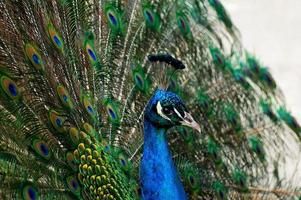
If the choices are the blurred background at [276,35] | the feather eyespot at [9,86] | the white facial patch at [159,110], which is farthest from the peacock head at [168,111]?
the blurred background at [276,35]

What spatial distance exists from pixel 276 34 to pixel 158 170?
5730 millimetres

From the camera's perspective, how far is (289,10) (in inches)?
355

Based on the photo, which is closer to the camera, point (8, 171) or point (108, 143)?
point (8, 171)

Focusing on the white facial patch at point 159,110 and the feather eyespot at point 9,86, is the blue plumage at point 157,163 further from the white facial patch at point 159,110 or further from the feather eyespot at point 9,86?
the feather eyespot at point 9,86

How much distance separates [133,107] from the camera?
10.9ft

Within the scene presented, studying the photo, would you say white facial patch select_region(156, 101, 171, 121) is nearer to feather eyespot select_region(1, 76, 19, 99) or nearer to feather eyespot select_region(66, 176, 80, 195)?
feather eyespot select_region(66, 176, 80, 195)

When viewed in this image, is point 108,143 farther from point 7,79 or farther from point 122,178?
point 7,79

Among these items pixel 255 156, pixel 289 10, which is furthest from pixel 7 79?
pixel 289 10

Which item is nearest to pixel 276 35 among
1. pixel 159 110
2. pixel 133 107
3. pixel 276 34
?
pixel 276 34

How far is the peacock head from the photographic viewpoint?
2.69m

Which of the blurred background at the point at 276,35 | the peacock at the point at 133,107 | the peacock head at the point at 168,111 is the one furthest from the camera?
the blurred background at the point at 276,35

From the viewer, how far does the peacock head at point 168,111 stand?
2.69m

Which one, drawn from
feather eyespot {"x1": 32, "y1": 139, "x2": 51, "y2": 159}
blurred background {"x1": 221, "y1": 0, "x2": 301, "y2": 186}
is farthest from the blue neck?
blurred background {"x1": 221, "y1": 0, "x2": 301, "y2": 186}

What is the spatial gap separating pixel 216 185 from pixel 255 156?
0.31m
